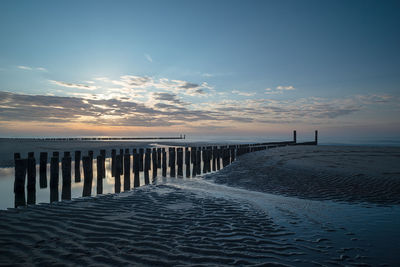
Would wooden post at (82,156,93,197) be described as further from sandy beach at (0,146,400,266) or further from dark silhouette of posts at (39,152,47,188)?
sandy beach at (0,146,400,266)

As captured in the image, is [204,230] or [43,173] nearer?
[204,230]

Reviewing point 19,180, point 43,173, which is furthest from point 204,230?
point 43,173

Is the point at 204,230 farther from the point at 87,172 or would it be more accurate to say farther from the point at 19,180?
the point at 87,172

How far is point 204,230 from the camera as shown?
11.8 feet

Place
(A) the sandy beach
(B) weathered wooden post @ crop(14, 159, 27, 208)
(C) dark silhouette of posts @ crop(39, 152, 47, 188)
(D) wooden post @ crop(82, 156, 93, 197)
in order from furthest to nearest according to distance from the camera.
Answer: (C) dark silhouette of posts @ crop(39, 152, 47, 188)
(D) wooden post @ crop(82, 156, 93, 197)
(B) weathered wooden post @ crop(14, 159, 27, 208)
(A) the sandy beach

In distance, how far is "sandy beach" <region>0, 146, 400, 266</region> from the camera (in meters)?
2.73

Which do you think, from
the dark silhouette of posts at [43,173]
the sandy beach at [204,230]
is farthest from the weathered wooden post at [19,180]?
the sandy beach at [204,230]

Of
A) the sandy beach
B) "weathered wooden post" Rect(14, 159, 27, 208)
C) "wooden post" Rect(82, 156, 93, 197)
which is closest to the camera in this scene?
the sandy beach

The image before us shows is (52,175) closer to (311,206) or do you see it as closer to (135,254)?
(135,254)

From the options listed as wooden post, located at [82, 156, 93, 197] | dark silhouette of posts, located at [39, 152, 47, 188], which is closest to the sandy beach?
wooden post, located at [82, 156, 93, 197]

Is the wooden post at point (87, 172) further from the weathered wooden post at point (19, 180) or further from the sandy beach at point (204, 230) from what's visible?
the sandy beach at point (204, 230)

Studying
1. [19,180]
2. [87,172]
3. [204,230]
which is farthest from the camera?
[87,172]

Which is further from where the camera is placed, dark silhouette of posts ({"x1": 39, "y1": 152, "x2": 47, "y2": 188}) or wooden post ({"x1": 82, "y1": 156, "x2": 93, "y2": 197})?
dark silhouette of posts ({"x1": 39, "y1": 152, "x2": 47, "y2": 188})

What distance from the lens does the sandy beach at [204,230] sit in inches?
108
